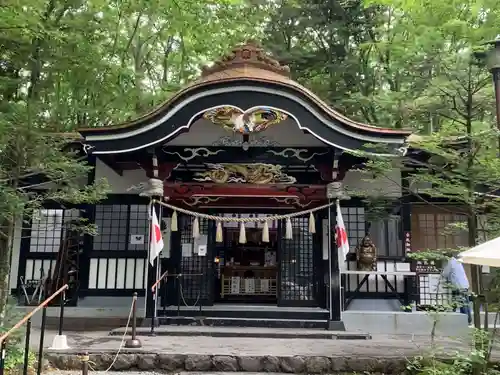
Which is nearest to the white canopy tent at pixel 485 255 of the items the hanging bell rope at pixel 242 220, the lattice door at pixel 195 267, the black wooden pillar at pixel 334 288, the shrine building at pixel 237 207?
the shrine building at pixel 237 207

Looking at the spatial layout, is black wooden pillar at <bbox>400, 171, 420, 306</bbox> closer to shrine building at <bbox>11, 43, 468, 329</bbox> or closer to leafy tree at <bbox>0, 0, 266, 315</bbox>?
shrine building at <bbox>11, 43, 468, 329</bbox>

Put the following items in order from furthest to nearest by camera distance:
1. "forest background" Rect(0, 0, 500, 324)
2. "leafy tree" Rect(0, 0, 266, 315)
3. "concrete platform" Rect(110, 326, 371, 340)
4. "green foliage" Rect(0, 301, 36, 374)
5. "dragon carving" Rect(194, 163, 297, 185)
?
"dragon carving" Rect(194, 163, 297, 185) < "concrete platform" Rect(110, 326, 371, 340) < "leafy tree" Rect(0, 0, 266, 315) < "forest background" Rect(0, 0, 500, 324) < "green foliage" Rect(0, 301, 36, 374)

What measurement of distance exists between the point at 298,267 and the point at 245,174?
2.46 m

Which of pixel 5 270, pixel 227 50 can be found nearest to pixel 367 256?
pixel 227 50

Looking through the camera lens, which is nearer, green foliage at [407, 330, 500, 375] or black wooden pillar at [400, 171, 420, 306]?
green foliage at [407, 330, 500, 375]

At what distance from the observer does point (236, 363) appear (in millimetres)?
7301

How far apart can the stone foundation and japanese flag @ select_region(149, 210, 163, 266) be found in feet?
8.03

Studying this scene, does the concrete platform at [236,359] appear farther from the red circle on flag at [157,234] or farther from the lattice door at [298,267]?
the lattice door at [298,267]

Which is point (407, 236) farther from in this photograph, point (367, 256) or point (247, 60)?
point (247, 60)

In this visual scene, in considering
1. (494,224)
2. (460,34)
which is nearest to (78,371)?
(494,224)

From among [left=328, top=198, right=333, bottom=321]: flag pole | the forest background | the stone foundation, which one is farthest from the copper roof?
the stone foundation

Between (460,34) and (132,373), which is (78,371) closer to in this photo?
(132,373)

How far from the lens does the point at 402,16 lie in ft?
48.8

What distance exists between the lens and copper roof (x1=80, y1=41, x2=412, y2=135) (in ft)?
29.7
